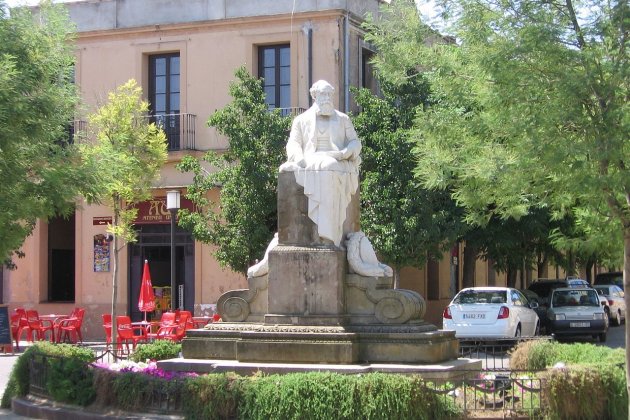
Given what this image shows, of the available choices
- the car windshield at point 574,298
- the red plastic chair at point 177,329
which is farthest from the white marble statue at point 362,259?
the car windshield at point 574,298

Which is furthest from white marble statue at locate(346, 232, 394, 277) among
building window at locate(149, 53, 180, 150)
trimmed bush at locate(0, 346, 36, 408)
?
building window at locate(149, 53, 180, 150)

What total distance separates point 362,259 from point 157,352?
12.7 feet

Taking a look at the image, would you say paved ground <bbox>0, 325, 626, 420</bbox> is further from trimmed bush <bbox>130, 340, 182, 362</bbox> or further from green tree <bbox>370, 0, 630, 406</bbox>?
green tree <bbox>370, 0, 630, 406</bbox>

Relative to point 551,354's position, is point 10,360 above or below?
below

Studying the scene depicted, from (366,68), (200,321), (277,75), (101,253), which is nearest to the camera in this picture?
(200,321)

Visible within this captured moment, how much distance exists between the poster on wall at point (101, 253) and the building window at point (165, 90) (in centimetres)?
345

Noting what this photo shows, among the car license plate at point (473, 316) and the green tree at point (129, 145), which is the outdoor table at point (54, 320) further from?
the car license plate at point (473, 316)

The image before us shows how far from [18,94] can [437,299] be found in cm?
2279

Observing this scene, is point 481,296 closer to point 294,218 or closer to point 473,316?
point 473,316

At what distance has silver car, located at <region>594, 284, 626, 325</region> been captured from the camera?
37.9m

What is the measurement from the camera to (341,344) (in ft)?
41.0

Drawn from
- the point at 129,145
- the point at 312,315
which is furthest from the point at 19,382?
the point at 129,145

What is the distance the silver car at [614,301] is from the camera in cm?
3788

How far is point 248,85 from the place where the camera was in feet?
81.0
